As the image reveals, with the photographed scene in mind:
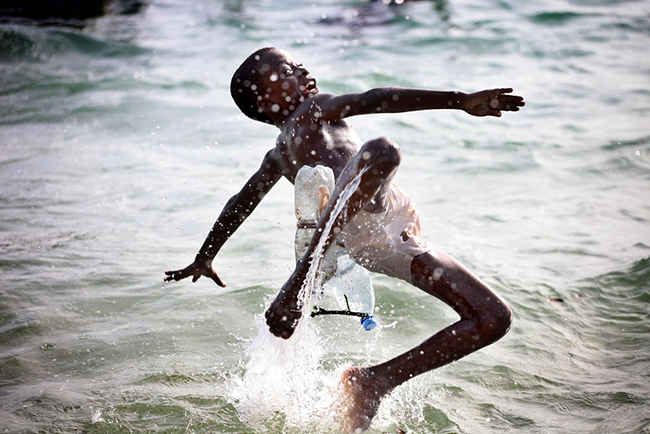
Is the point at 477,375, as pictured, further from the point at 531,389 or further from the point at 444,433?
the point at 444,433

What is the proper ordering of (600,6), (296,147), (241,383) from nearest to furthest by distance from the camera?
(296,147), (241,383), (600,6)

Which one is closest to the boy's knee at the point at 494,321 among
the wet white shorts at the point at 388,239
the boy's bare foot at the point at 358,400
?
the wet white shorts at the point at 388,239

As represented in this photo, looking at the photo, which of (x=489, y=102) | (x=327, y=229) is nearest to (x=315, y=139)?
(x=327, y=229)

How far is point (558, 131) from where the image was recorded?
8320mm

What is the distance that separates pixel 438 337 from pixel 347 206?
0.68 metres

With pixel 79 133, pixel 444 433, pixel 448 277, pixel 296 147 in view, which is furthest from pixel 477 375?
pixel 79 133

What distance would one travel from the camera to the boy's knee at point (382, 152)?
2.65 meters

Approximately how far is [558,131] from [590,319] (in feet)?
15.4

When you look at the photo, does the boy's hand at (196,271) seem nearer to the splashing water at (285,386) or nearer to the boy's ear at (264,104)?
the splashing water at (285,386)

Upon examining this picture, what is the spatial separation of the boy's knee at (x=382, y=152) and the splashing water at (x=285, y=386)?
0.54 meters

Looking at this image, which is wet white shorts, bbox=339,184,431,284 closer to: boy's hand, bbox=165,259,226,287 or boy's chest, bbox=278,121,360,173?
boy's chest, bbox=278,121,360,173

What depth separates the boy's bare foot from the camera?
9.42 feet

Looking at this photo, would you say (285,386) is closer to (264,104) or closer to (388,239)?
(388,239)

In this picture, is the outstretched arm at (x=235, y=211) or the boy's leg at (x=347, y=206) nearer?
the boy's leg at (x=347, y=206)
